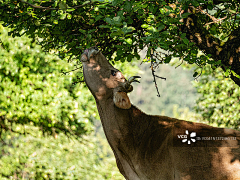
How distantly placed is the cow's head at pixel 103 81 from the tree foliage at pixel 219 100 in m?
5.84

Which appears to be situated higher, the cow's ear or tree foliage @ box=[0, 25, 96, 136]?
tree foliage @ box=[0, 25, 96, 136]

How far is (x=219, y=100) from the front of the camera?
9.01 metres

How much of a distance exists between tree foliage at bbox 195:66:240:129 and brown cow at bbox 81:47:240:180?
571cm

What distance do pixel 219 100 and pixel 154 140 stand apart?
675cm

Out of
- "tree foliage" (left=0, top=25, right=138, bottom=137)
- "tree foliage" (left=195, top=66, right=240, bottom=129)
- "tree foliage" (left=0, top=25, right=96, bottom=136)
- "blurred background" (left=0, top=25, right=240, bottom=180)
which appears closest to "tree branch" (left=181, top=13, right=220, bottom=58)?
"blurred background" (left=0, top=25, right=240, bottom=180)

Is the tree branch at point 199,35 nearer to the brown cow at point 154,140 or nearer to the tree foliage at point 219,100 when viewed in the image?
the brown cow at point 154,140

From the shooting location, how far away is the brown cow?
2711mm

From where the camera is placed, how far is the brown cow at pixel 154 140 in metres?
2.71

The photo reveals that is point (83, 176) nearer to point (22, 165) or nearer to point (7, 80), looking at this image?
point (22, 165)

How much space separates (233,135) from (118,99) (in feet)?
4.12

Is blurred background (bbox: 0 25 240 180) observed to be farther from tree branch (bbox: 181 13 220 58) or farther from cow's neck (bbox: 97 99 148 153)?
cow's neck (bbox: 97 99 148 153)

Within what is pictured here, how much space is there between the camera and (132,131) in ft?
9.74

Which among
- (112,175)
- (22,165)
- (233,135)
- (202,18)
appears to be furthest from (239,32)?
(22,165)

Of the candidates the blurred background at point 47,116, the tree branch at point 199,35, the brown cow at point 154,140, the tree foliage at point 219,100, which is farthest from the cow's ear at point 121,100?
the tree foliage at point 219,100
